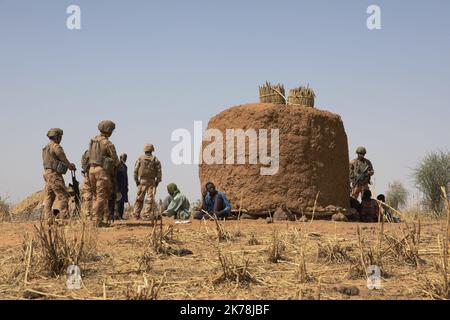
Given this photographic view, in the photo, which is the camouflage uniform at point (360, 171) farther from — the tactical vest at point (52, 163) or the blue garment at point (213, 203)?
the tactical vest at point (52, 163)

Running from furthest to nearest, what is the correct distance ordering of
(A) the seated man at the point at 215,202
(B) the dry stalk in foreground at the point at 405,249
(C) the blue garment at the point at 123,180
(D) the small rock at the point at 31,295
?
(C) the blue garment at the point at 123,180 < (A) the seated man at the point at 215,202 < (B) the dry stalk in foreground at the point at 405,249 < (D) the small rock at the point at 31,295

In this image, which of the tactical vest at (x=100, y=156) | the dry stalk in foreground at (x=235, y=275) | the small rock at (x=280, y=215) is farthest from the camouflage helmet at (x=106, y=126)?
the dry stalk in foreground at (x=235, y=275)

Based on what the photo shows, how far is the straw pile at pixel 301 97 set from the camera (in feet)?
33.7

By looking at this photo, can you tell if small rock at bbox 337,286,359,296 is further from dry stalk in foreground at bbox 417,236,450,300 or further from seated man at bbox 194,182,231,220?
seated man at bbox 194,182,231,220

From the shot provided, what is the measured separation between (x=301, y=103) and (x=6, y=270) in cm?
685

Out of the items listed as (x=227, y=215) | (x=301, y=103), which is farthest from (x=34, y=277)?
(x=301, y=103)

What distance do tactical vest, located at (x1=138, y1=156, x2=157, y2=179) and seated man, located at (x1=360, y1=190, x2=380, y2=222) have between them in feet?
14.6

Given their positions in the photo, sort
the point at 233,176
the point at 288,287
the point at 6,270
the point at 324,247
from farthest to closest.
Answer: the point at 233,176
the point at 324,247
the point at 6,270
the point at 288,287

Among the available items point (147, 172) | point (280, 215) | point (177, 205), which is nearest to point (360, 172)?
point (280, 215)

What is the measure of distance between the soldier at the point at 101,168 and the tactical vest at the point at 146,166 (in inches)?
92.0
